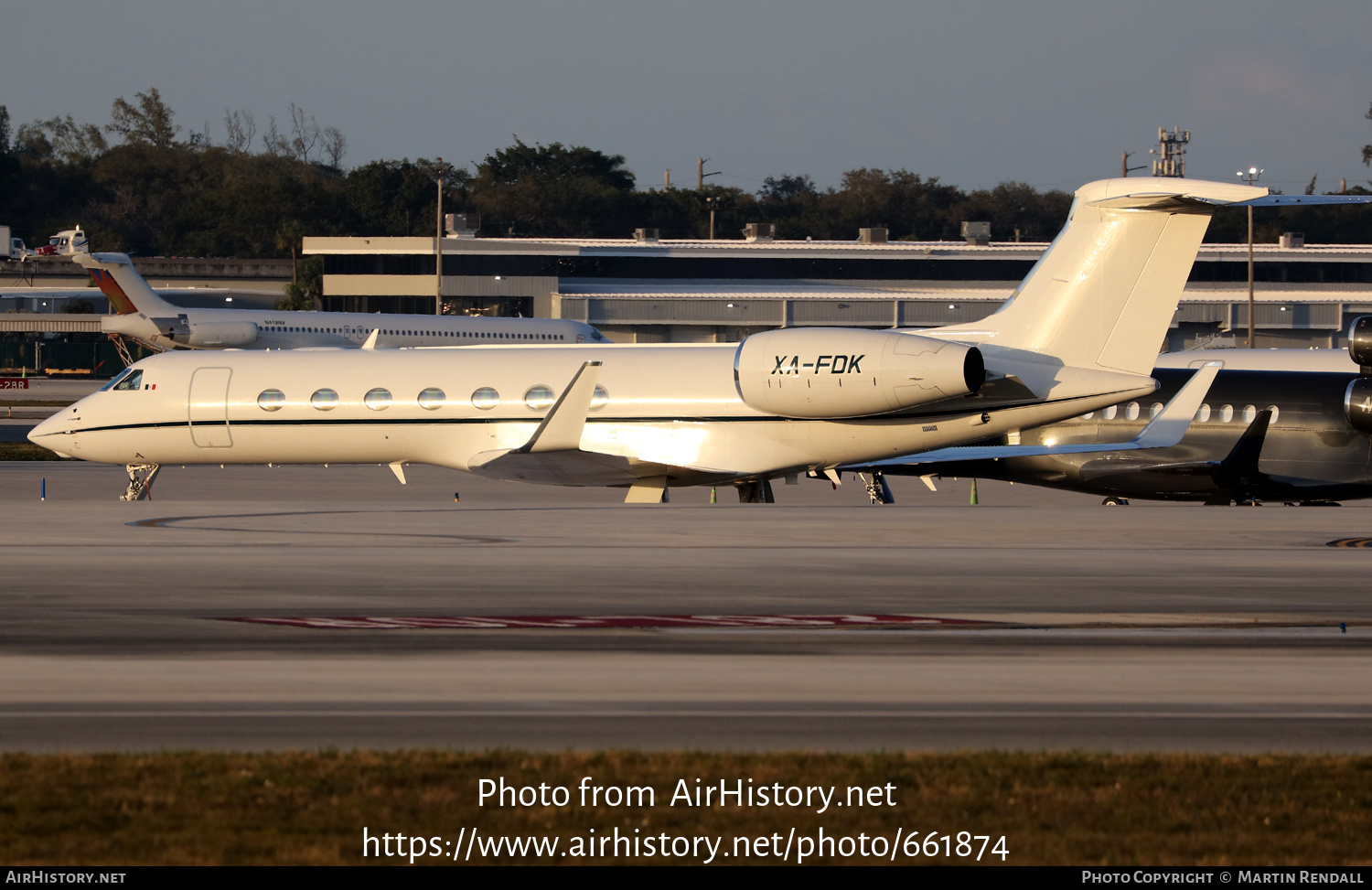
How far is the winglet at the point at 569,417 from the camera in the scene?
21141 millimetres

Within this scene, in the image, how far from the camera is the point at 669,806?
6.94 meters

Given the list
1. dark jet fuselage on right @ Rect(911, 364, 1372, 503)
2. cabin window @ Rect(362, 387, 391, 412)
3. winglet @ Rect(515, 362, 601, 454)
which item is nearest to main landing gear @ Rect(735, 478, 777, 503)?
dark jet fuselage on right @ Rect(911, 364, 1372, 503)

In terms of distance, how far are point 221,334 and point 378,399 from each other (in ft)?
116

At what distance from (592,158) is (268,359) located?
106m

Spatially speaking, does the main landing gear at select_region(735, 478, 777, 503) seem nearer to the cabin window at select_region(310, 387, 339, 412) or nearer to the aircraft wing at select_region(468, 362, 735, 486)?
the aircraft wing at select_region(468, 362, 735, 486)

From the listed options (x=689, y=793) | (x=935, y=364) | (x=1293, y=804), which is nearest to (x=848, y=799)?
(x=689, y=793)

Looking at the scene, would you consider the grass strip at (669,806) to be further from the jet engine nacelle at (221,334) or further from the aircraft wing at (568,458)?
the jet engine nacelle at (221,334)

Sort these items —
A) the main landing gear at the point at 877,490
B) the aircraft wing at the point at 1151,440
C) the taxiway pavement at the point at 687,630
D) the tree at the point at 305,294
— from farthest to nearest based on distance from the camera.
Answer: the tree at the point at 305,294 < the main landing gear at the point at 877,490 < the aircraft wing at the point at 1151,440 < the taxiway pavement at the point at 687,630

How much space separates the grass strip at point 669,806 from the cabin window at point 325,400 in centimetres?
1522

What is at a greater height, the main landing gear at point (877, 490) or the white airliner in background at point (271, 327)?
the white airliner in background at point (271, 327)

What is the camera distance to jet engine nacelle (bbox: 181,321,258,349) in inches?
2181

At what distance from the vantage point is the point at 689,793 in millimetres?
7109

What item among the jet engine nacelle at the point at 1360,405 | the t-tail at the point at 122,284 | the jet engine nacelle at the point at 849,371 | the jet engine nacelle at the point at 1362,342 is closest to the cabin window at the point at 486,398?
the jet engine nacelle at the point at 849,371
